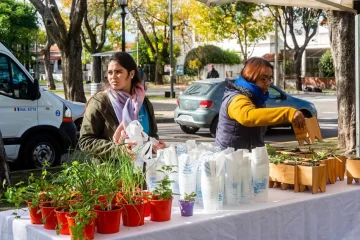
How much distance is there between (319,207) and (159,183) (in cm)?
119

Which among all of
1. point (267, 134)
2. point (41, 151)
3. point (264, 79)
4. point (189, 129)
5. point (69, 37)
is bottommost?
point (267, 134)

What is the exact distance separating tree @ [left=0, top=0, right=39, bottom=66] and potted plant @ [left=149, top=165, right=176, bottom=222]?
44.0m

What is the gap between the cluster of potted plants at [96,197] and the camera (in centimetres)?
291

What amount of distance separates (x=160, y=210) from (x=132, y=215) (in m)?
0.17

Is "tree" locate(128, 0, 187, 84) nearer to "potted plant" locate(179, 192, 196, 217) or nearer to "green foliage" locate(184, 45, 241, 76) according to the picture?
"green foliage" locate(184, 45, 241, 76)

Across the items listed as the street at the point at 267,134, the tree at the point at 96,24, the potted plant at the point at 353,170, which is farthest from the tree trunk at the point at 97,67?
the potted plant at the point at 353,170

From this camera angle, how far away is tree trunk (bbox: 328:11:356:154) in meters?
10.4

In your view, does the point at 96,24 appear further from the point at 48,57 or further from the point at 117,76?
the point at 117,76

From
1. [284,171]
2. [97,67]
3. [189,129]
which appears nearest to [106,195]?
[284,171]

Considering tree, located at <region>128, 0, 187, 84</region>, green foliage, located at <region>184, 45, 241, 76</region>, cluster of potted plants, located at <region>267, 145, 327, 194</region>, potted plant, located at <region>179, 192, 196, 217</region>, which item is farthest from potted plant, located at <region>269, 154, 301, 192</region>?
green foliage, located at <region>184, 45, 241, 76</region>

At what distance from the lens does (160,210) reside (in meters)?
3.15

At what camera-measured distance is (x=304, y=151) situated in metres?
4.64

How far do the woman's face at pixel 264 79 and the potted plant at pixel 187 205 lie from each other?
126 cm

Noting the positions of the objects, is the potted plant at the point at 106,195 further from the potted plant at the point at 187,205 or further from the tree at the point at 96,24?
the tree at the point at 96,24
